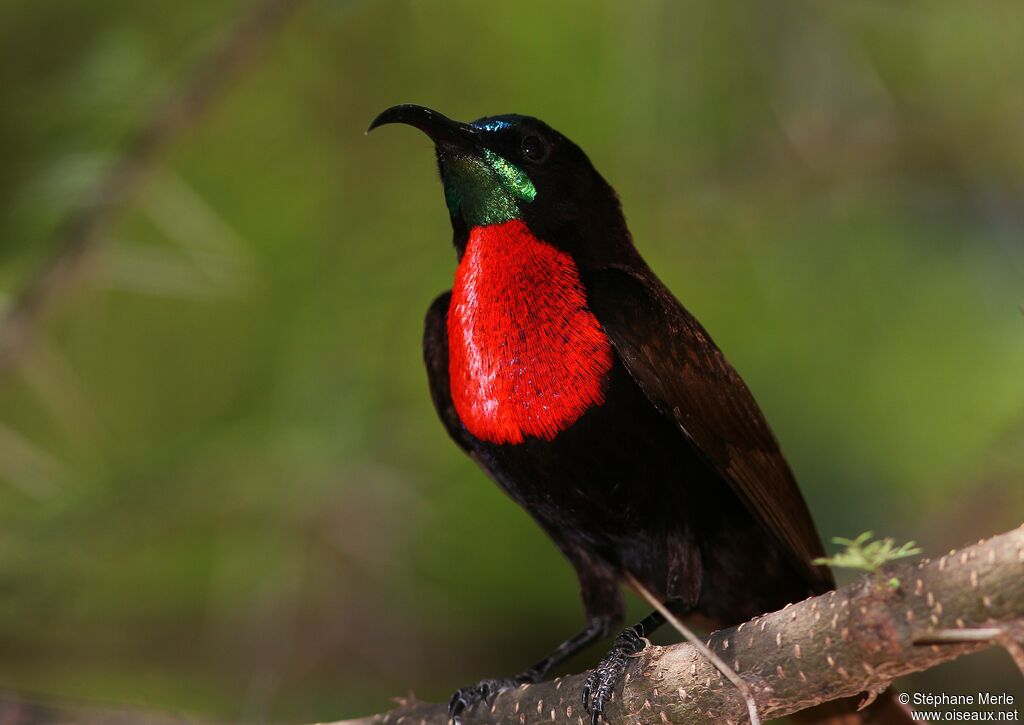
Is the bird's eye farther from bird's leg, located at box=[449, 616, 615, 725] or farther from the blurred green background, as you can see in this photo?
bird's leg, located at box=[449, 616, 615, 725]

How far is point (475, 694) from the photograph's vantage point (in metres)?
3.22

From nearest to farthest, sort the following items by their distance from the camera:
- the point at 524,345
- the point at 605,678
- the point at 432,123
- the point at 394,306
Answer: the point at 605,678
the point at 524,345
the point at 432,123
the point at 394,306

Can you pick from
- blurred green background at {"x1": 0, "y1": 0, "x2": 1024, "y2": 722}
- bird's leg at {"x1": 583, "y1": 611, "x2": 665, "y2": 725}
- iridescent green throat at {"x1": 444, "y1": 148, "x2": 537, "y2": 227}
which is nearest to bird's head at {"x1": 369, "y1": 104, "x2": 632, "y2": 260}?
iridescent green throat at {"x1": 444, "y1": 148, "x2": 537, "y2": 227}

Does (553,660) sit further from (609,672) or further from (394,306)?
(394,306)

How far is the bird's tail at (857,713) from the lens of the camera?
3.36 meters

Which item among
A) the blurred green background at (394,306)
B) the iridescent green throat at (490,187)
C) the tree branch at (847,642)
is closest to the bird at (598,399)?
the iridescent green throat at (490,187)

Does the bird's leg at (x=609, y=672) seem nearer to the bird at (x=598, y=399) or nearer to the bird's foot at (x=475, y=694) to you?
the bird at (x=598, y=399)

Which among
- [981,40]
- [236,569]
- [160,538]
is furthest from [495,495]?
[981,40]

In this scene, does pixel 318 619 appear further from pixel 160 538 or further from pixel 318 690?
pixel 160 538

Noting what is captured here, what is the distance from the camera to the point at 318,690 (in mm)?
5117

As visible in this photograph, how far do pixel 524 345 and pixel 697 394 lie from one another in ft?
1.53

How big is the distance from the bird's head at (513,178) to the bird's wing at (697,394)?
199mm

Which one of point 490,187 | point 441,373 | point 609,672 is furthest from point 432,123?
point 609,672

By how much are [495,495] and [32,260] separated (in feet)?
7.56
